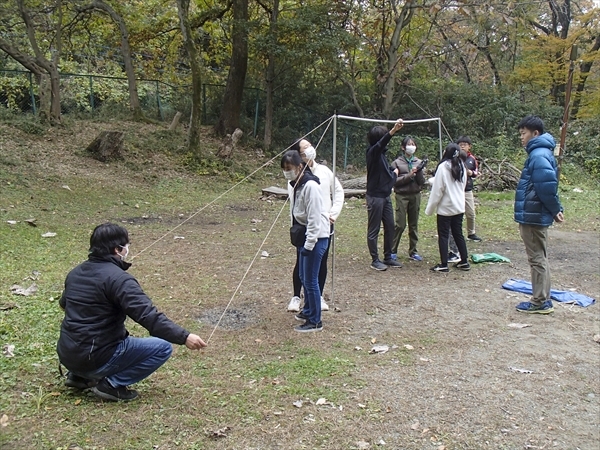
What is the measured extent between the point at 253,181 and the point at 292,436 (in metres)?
12.1

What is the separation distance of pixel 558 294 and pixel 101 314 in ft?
16.4

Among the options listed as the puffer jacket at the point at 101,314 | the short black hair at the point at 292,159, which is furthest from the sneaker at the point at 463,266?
the puffer jacket at the point at 101,314

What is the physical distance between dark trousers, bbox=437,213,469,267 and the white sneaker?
236cm

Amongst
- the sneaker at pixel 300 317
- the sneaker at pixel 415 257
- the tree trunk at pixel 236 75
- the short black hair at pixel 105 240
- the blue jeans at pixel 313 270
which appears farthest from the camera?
the tree trunk at pixel 236 75

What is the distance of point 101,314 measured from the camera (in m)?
3.20

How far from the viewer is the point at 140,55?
68.3 feet

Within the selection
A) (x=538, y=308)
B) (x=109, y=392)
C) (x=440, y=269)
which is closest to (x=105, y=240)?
(x=109, y=392)

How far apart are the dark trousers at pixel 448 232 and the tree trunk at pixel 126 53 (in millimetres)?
12876

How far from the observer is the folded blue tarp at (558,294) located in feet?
19.3

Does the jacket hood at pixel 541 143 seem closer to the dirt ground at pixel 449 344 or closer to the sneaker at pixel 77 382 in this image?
the dirt ground at pixel 449 344

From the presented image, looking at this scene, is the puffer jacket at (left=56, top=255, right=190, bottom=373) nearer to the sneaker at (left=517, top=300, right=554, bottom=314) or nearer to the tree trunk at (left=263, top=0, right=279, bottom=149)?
the sneaker at (left=517, top=300, right=554, bottom=314)

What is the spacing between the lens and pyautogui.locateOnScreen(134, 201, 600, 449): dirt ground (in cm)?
337

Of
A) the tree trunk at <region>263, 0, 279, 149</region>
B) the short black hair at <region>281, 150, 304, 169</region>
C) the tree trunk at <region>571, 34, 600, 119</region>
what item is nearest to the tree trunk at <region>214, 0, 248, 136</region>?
the tree trunk at <region>263, 0, 279, 149</region>

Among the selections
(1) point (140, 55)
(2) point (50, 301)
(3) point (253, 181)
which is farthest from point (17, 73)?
(2) point (50, 301)
